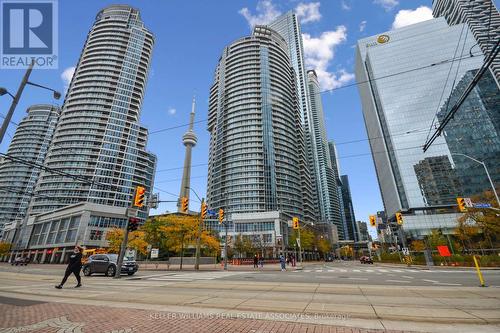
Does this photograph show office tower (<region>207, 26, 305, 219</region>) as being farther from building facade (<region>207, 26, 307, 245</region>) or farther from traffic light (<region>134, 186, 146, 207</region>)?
traffic light (<region>134, 186, 146, 207</region>)

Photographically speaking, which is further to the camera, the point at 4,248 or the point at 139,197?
the point at 4,248

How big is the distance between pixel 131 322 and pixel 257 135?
115131mm

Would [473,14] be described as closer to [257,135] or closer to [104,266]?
[257,135]

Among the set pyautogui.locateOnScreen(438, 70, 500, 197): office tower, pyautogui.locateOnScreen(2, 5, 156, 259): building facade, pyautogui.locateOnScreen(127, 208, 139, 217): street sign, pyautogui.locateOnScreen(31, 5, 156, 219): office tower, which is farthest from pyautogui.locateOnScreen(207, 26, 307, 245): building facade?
pyautogui.locateOnScreen(127, 208, 139, 217): street sign

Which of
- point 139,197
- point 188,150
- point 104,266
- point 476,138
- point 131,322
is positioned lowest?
point 131,322

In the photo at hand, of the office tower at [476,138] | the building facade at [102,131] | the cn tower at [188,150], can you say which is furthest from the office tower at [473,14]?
the building facade at [102,131]

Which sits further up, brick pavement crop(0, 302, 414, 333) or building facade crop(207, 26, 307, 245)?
building facade crop(207, 26, 307, 245)

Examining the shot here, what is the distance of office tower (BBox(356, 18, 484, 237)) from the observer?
91.4 m

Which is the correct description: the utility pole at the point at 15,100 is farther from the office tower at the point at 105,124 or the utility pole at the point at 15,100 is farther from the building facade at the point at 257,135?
the office tower at the point at 105,124

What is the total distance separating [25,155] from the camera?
141500 mm

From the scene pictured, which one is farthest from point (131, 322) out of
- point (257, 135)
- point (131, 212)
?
point (257, 135)

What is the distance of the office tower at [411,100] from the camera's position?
9138cm

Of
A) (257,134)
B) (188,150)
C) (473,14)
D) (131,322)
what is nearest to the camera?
→ (131,322)

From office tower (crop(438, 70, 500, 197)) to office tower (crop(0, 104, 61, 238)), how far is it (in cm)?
19186
